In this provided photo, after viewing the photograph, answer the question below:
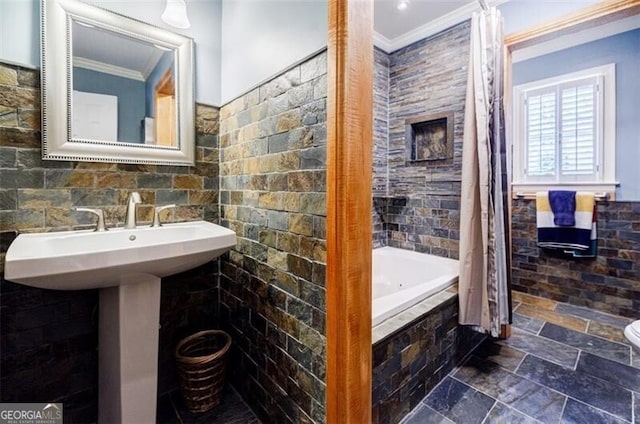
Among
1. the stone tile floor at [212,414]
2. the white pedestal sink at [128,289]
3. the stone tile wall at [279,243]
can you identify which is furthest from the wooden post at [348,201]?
the stone tile floor at [212,414]

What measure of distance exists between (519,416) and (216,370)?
4.97ft

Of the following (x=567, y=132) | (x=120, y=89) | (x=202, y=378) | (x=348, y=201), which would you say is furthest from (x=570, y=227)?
(x=120, y=89)

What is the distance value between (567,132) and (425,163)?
1.59 metres

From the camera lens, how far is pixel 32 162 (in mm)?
1192

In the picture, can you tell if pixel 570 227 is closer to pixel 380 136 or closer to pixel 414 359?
pixel 380 136

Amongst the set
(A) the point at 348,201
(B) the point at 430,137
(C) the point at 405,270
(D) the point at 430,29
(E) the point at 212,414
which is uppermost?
(D) the point at 430,29

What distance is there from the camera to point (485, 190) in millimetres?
1784

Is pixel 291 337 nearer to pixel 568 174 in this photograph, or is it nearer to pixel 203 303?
pixel 203 303

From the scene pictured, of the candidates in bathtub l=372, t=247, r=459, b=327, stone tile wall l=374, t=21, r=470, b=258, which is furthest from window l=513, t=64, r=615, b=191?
bathtub l=372, t=247, r=459, b=327

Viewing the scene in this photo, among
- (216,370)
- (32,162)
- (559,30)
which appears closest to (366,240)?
(216,370)

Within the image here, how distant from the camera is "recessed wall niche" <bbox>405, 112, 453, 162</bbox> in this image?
2.43 metres

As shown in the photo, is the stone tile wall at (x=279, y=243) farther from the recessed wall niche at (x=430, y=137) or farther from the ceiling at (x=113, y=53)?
the recessed wall niche at (x=430, y=137)

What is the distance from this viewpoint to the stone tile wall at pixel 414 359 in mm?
1269

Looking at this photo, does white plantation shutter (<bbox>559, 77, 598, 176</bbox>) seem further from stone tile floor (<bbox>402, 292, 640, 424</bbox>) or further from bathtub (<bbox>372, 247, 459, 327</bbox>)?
bathtub (<bbox>372, 247, 459, 327</bbox>)
